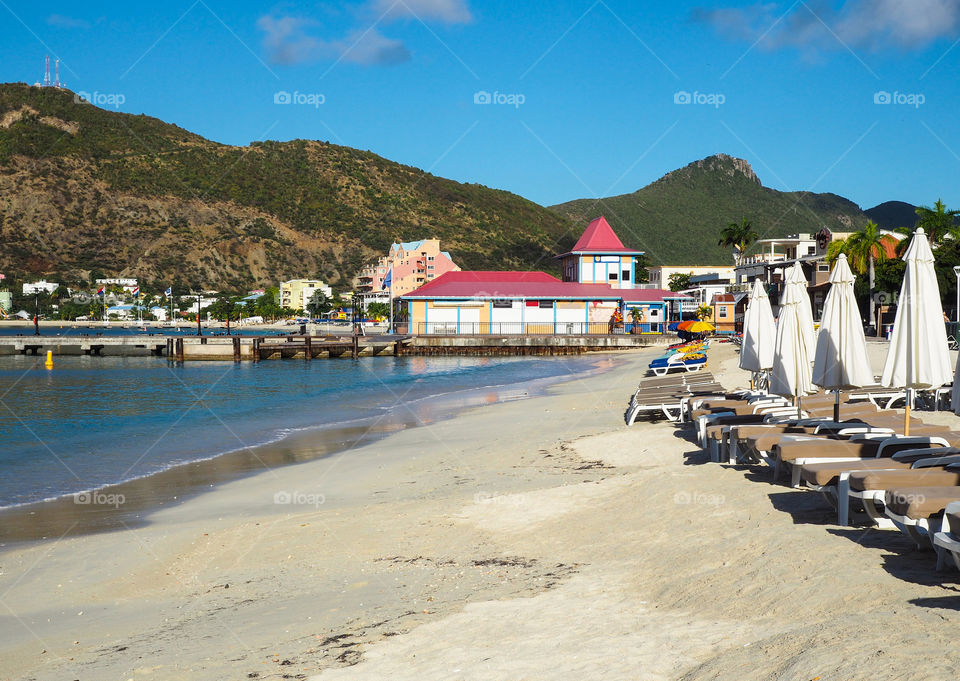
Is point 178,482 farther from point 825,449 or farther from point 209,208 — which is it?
point 209,208

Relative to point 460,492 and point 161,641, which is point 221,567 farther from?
point 460,492

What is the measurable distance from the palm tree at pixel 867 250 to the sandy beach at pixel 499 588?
153ft

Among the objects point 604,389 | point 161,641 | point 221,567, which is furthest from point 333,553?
point 604,389

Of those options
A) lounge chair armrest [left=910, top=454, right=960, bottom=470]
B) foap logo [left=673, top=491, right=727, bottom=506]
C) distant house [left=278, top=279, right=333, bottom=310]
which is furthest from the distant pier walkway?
distant house [left=278, top=279, right=333, bottom=310]

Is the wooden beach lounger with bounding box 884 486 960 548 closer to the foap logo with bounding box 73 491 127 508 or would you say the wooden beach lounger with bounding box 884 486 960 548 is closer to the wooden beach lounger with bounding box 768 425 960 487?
the wooden beach lounger with bounding box 768 425 960 487

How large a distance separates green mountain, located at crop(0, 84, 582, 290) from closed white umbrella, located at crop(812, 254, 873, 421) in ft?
443

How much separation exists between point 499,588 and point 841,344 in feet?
20.8

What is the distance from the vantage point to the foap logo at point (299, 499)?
12.0m

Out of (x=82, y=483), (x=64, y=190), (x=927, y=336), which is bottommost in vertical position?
(x=82, y=483)

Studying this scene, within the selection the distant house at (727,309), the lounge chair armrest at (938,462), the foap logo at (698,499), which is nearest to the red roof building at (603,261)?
the distant house at (727,309)

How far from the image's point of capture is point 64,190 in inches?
5374

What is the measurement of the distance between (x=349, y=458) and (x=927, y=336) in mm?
11050

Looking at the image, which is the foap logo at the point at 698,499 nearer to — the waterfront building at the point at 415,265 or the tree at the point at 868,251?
the tree at the point at 868,251

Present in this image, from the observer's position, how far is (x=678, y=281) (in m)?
109
